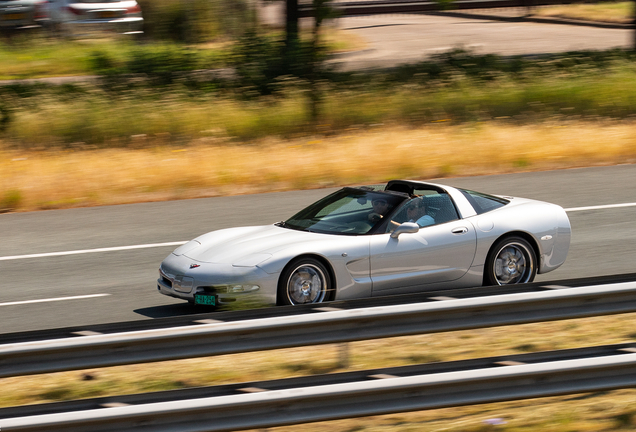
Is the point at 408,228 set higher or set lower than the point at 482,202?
lower

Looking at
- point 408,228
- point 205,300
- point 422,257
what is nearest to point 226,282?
point 205,300

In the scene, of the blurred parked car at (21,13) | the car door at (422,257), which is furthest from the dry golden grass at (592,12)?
the car door at (422,257)

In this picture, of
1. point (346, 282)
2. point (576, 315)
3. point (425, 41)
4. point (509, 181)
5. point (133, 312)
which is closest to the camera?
point (576, 315)

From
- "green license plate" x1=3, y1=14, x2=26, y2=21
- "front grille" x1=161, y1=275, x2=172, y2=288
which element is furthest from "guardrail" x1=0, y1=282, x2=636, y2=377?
"green license plate" x1=3, y1=14, x2=26, y2=21

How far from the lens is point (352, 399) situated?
404cm

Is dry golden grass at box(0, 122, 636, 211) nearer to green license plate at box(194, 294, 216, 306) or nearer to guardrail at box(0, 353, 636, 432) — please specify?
green license plate at box(194, 294, 216, 306)

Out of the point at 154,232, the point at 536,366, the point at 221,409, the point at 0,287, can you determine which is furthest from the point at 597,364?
the point at 154,232

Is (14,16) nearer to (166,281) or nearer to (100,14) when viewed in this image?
(100,14)

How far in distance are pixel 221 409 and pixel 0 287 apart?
6223 mm

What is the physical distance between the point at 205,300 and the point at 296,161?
8946 mm

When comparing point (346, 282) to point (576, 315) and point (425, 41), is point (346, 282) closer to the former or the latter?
point (576, 315)

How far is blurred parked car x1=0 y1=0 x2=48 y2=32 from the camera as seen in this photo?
2583cm

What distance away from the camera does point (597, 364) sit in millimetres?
4262

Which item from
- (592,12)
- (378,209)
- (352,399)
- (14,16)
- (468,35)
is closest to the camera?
(352,399)
